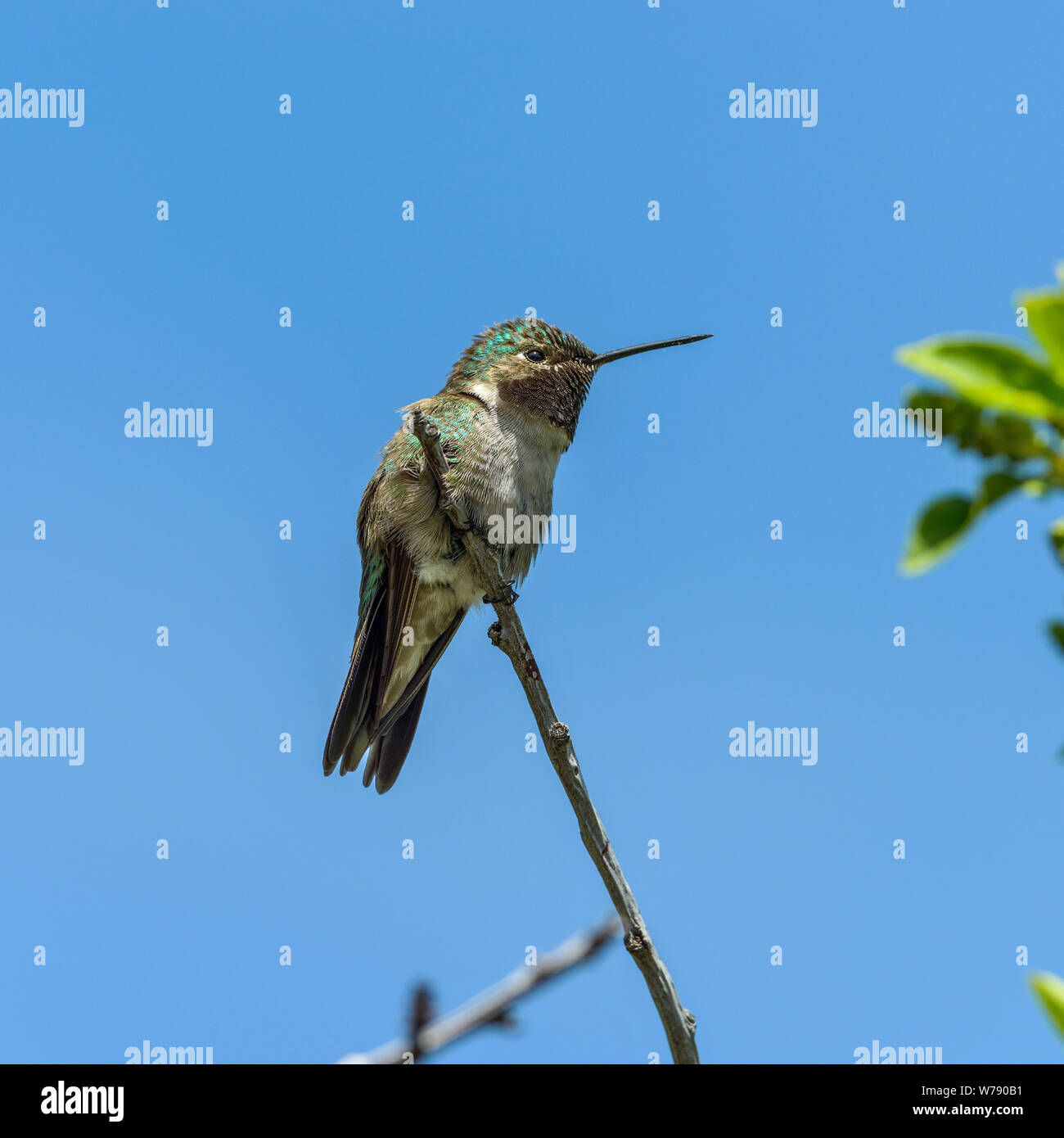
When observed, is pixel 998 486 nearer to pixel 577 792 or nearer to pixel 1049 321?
pixel 1049 321

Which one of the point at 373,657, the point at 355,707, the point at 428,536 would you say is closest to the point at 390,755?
the point at 355,707

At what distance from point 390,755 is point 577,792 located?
3.45m

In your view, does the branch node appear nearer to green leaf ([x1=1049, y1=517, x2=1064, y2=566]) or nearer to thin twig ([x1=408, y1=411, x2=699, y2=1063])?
thin twig ([x1=408, y1=411, x2=699, y2=1063])

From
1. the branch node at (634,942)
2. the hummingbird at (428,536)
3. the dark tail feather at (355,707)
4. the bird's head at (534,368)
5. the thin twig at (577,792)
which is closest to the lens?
the thin twig at (577,792)

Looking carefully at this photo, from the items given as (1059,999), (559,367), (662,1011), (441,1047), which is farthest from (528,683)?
(559,367)

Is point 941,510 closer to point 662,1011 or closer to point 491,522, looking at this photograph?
point 662,1011

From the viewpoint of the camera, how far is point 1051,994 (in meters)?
1.03

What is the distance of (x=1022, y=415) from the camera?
3.13ft

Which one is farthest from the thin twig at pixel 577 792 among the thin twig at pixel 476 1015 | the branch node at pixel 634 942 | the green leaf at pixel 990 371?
the green leaf at pixel 990 371

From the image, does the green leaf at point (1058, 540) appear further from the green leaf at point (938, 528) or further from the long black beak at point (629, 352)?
the long black beak at point (629, 352)

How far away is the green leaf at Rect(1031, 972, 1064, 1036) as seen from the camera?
3.34 ft

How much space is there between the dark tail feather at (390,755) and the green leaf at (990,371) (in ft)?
19.8

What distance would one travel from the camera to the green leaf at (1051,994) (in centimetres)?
102
